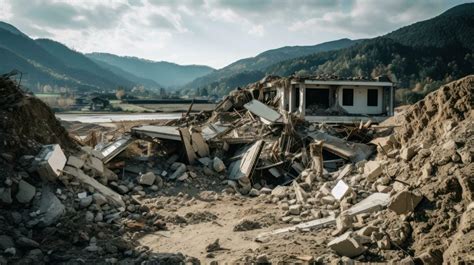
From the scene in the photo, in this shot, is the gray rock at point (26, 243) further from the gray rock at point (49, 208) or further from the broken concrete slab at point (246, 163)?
the broken concrete slab at point (246, 163)

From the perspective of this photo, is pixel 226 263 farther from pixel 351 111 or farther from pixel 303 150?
pixel 351 111

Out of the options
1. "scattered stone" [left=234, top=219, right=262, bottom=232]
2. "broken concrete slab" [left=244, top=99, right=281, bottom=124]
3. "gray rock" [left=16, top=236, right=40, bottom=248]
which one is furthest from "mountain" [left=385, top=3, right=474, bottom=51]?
"gray rock" [left=16, top=236, right=40, bottom=248]

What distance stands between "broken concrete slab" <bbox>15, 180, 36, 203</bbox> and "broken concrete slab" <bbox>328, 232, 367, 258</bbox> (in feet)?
17.8

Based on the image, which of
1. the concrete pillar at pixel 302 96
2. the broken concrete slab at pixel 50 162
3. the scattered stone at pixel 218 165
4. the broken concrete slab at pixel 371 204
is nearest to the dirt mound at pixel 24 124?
the broken concrete slab at pixel 50 162

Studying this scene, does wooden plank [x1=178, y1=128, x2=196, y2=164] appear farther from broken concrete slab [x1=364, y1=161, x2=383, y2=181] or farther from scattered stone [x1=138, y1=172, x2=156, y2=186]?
broken concrete slab [x1=364, y1=161, x2=383, y2=181]

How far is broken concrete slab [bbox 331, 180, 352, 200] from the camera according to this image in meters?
8.54

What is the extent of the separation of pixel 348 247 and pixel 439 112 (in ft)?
14.8

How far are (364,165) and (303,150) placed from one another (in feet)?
9.07

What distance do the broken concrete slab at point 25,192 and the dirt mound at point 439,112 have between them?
7834mm

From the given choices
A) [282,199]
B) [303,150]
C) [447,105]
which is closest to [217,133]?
[303,150]

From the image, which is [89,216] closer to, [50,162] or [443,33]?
[50,162]

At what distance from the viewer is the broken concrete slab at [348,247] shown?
5906 millimetres

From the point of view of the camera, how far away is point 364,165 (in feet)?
33.6

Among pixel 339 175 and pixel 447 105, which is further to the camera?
pixel 339 175
